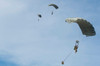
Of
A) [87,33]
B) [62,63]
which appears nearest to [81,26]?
[87,33]

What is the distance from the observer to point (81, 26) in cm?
7238

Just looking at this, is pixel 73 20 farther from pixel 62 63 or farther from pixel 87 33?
pixel 62 63

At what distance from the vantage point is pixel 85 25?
71.4 metres

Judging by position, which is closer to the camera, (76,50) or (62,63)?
(62,63)

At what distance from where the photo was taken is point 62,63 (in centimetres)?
6919

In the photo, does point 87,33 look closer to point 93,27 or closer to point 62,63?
point 93,27

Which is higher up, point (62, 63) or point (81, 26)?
point (81, 26)

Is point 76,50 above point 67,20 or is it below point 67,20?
below

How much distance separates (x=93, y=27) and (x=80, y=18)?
3092 millimetres

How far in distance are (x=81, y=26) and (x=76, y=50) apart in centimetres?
528

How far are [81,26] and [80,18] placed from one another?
7.13 feet

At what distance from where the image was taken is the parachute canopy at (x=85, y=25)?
70.7 meters

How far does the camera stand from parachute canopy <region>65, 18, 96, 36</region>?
7069 cm

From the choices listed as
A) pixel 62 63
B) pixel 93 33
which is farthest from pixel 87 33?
pixel 62 63
